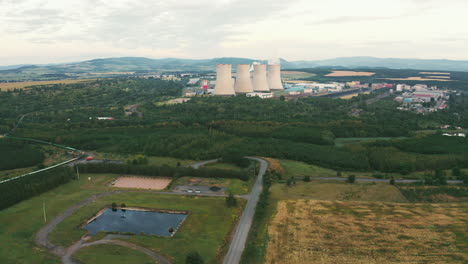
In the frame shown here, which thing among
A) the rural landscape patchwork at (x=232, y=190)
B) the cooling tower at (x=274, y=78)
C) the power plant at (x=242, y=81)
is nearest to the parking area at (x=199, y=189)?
the rural landscape patchwork at (x=232, y=190)

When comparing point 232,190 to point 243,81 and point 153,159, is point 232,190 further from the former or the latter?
point 243,81

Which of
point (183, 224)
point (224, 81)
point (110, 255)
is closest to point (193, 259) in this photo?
point (110, 255)

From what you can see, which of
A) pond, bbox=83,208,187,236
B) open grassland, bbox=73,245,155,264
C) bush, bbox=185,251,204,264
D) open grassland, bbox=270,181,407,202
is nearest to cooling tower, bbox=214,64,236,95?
open grassland, bbox=270,181,407,202

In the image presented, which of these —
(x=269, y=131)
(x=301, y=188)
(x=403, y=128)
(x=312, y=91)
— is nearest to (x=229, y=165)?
(x=301, y=188)

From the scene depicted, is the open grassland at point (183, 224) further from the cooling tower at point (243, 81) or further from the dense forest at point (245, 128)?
the cooling tower at point (243, 81)

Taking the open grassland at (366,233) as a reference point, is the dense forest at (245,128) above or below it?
above
